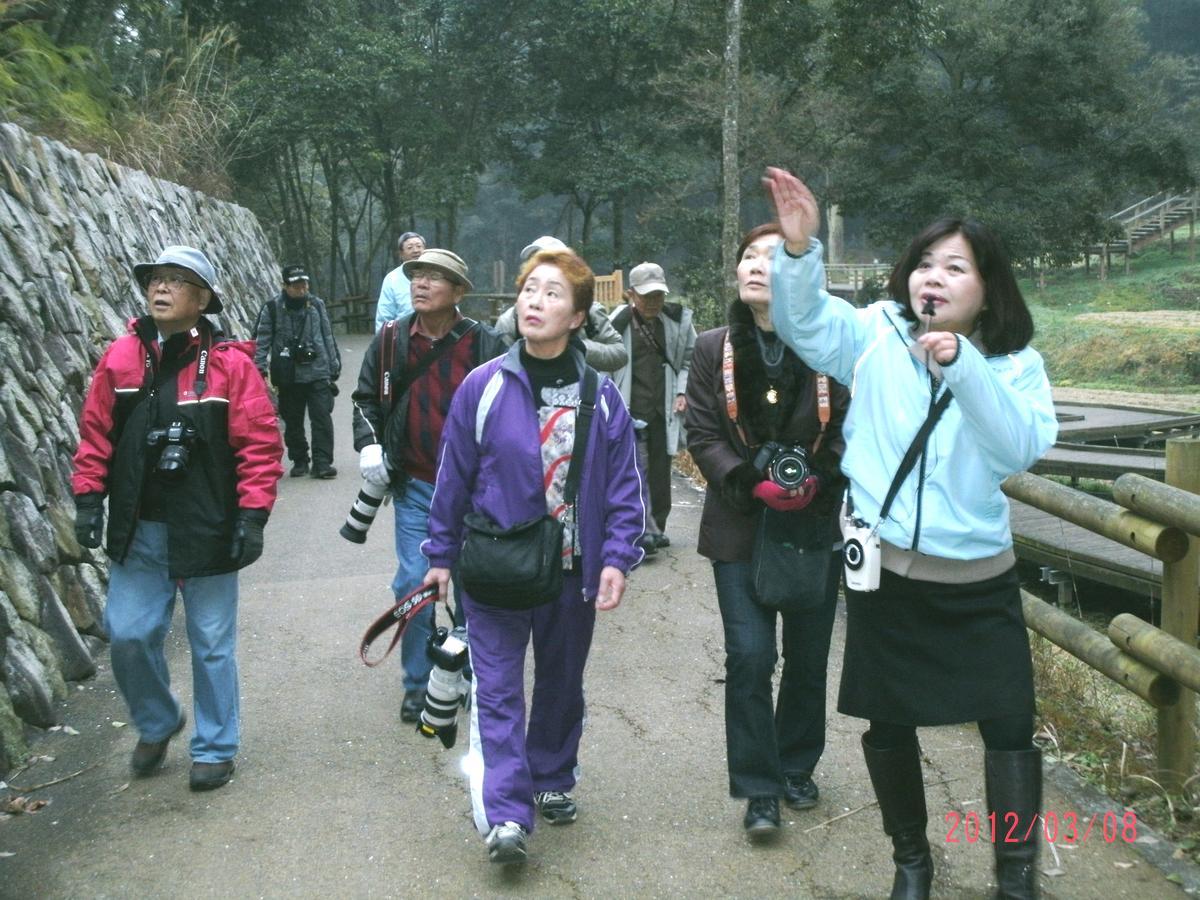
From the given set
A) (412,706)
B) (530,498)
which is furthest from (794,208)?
(412,706)

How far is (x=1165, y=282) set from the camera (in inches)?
1401

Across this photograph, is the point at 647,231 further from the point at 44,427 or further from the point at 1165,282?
the point at 44,427

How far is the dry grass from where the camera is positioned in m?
4.33

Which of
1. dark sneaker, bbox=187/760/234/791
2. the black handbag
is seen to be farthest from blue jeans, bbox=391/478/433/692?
the black handbag

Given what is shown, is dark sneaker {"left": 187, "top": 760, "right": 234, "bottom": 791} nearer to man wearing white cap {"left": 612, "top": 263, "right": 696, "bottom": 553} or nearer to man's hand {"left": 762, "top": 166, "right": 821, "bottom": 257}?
man's hand {"left": 762, "top": 166, "right": 821, "bottom": 257}

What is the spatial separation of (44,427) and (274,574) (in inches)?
72.9

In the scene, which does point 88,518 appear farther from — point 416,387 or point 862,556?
point 862,556

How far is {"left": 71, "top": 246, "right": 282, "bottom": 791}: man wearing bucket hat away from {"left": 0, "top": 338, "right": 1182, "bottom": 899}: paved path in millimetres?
364

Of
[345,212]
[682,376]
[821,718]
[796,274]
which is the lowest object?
[821,718]

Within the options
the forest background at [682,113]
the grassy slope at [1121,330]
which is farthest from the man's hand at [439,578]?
the grassy slope at [1121,330]

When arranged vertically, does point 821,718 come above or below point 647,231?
below

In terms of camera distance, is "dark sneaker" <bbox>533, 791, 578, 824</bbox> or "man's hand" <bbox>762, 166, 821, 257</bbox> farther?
"dark sneaker" <bbox>533, 791, 578, 824</bbox>

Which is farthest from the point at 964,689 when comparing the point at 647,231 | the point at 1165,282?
the point at 647,231
